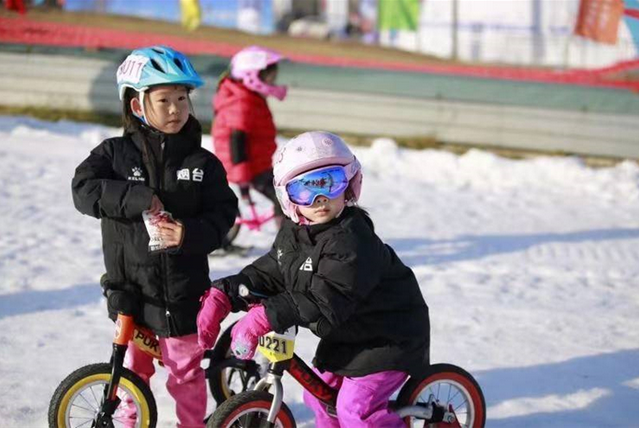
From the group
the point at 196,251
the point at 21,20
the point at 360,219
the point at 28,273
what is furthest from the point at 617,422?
the point at 21,20

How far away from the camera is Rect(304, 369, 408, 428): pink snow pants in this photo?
146 inches

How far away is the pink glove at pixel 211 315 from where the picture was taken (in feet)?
11.6

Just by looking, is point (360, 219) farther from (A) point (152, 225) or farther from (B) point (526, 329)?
(B) point (526, 329)

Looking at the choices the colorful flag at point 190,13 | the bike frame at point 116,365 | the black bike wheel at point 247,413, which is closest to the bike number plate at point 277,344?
the black bike wheel at point 247,413

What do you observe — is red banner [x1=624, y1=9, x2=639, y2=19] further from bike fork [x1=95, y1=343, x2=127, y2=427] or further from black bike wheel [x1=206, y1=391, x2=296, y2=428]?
bike fork [x1=95, y1=343, x2=127, y2=427]

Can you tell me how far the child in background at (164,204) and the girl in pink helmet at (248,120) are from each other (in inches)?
131

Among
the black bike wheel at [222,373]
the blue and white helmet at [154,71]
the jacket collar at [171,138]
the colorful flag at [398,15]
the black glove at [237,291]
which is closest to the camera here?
the black glove at [237,291]

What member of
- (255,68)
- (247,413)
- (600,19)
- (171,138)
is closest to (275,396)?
(247,413)

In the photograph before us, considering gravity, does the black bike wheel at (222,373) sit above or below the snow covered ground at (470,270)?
above

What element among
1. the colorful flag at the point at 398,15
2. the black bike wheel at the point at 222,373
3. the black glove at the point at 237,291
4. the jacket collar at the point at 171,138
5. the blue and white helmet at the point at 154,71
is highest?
the blue and white helmet at the point at 154,71

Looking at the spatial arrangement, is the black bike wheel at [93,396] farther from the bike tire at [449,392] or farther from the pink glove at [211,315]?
the bike tire at [449,392]

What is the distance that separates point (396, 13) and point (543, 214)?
17365mm

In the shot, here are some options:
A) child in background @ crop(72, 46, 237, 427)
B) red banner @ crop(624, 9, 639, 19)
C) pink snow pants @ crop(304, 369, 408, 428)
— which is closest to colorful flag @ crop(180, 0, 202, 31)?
red banner @ crop(624, 9, 639, 19)

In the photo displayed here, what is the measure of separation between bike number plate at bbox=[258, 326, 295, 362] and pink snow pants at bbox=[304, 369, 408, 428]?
1.16 ft
